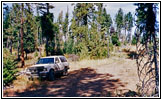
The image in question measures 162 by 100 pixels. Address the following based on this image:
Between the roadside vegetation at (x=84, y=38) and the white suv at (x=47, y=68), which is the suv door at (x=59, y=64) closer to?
the white suv at (x=47, y=68)

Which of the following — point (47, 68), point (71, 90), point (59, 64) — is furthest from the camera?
point (59, 64)

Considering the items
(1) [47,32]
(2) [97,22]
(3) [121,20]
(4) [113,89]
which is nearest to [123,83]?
(4) [113,89]

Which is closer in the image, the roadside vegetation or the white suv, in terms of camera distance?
the roadside vegetation

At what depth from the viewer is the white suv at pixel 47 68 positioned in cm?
1112

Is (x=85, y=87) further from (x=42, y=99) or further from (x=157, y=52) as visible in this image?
(x=157, y=52)

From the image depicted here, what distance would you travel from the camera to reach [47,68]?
11359 millimetres

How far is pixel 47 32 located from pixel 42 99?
19883 mm

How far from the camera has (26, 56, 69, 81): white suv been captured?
11.1m

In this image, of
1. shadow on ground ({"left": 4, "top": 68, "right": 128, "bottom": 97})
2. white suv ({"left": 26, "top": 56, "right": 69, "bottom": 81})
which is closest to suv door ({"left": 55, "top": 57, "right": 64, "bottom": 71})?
white suv ({"left": 26, "top": 56, "right": 69, "bottom": 81})

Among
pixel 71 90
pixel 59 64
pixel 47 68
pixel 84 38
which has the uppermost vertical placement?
pixel 84 38

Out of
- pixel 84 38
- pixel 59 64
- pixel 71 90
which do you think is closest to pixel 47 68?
pixel 59 64

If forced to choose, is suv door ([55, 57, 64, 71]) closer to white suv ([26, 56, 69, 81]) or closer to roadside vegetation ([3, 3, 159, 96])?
white suv ([26, 56, 69, 81])

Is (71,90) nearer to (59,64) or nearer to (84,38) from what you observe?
(59,64)

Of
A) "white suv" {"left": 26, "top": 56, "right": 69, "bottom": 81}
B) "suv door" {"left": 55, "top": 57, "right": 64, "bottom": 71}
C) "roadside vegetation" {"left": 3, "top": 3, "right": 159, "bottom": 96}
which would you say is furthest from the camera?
"suv door" {"left": 55, "top": 57, "right": 64, "bottom": 71}
